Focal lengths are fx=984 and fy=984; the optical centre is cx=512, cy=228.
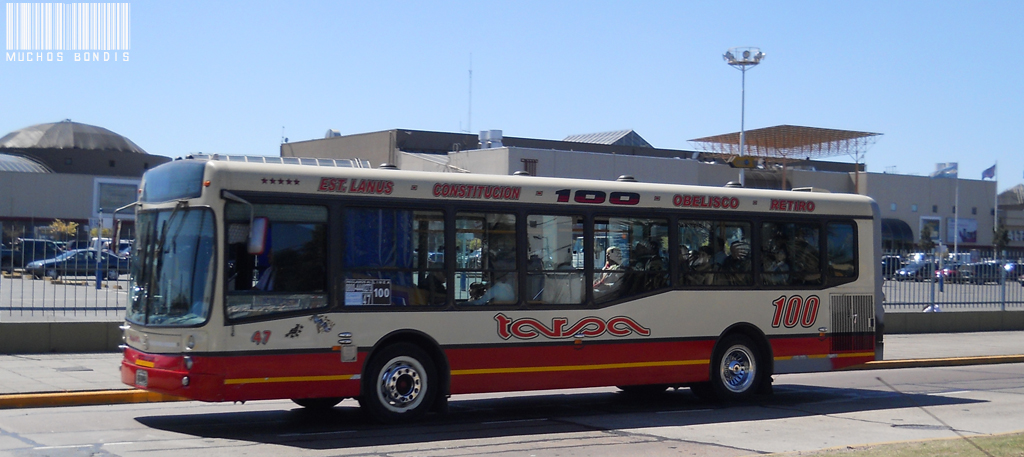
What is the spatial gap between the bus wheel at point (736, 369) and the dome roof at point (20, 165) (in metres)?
80.6

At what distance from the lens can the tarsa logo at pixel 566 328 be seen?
11.4 meters

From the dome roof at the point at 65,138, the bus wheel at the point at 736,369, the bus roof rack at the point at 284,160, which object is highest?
the dome roof at the point at 65,138

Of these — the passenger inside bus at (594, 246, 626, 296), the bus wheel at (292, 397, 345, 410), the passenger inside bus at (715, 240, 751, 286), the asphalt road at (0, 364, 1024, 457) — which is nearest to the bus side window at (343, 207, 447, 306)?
the asphalt road at (0, 364, 1024, 457)

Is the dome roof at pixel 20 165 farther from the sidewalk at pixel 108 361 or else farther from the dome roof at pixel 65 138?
the sidewalk at pixel 108 361

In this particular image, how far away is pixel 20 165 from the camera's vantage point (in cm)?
8288

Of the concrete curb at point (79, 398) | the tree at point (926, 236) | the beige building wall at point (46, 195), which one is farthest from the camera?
the beige building wall at point (46, 195)

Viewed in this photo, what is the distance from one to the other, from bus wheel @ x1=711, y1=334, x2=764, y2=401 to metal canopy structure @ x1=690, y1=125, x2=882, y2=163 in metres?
53.7

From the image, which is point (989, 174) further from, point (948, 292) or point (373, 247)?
point (373, 247)

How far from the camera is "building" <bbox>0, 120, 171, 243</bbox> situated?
79.4 metres

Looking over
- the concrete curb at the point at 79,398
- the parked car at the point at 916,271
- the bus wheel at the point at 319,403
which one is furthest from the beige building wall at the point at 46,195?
the bus wheel at the point at 319,403

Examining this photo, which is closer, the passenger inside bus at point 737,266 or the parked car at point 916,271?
the passenger inside bus at point 737,266

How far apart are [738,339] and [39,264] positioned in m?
10.8

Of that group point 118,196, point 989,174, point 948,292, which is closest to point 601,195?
point 948,292

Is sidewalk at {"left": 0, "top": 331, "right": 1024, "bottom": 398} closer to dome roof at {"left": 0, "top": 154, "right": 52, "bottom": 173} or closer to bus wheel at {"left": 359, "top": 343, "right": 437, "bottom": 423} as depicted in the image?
bus wheel at {"left": 359, "top": 343, "right": 437, "bottom": 423}
